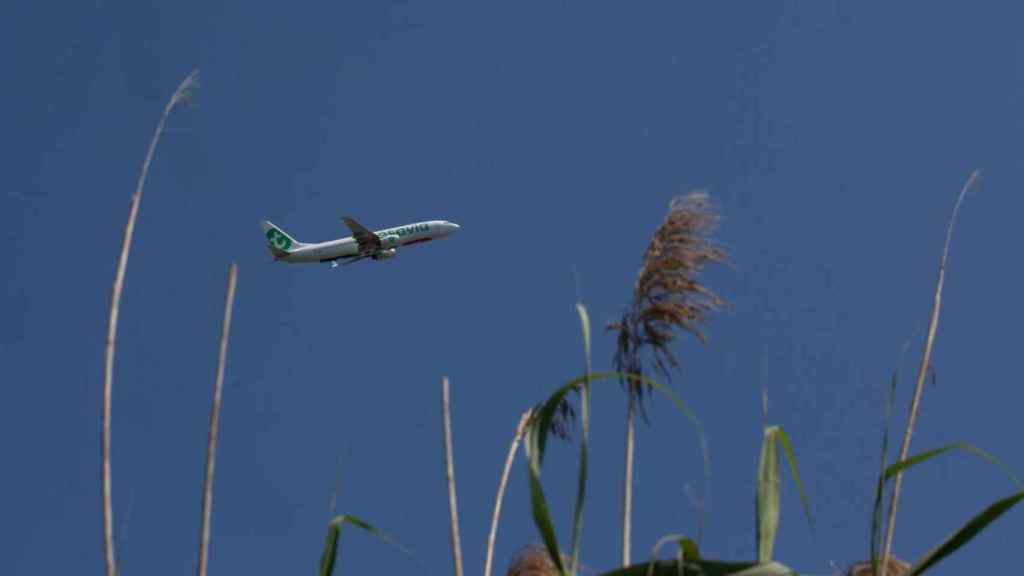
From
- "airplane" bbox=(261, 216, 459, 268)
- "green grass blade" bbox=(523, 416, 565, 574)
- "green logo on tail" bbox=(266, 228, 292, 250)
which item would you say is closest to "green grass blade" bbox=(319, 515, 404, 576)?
"green grass blade" bbox=(523, 416, 565, 574)

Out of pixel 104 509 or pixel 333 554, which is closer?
pixel 333 554

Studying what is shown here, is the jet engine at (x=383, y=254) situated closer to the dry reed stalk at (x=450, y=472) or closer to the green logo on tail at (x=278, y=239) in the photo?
the green logo on tail at (x=278, y=239)

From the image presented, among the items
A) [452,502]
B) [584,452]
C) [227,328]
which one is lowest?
[452,502]

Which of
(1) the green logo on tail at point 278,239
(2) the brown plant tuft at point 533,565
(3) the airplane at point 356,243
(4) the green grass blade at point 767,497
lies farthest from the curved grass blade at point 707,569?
(1) the green logo on tail at point 278,239

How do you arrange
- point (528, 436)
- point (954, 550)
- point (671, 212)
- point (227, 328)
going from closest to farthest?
1. point (954, 550)
2. point (528, 436)
3. point (227, 328)
4. point (671, 212)

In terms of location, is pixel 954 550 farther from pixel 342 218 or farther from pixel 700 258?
pixel 342 218

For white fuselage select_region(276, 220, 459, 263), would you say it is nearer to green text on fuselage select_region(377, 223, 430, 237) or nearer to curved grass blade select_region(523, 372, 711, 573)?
green text on fuselage select_region(377, 223, 430, 237)

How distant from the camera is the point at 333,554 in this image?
16.7 feet

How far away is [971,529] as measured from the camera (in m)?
4.61

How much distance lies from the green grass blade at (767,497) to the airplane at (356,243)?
74.0 m

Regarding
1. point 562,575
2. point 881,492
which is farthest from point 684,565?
point 881,492

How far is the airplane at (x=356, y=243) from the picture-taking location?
7988cm

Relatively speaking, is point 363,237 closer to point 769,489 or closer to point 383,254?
point 383,254

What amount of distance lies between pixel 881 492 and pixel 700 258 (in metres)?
1.78
